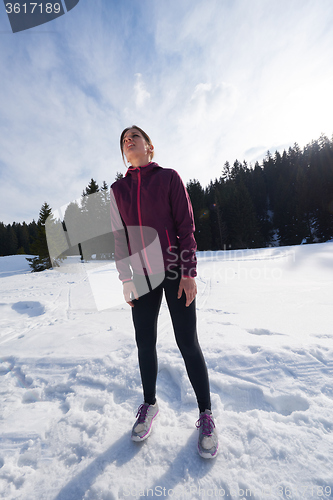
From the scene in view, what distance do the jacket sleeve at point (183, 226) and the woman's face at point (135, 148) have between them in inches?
11.7

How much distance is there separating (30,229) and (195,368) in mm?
63103

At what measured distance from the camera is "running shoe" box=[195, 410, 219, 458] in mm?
1242

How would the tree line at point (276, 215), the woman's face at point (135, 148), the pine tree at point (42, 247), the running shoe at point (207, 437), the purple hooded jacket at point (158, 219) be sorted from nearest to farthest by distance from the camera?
the running shoe at point (207, 437) < the purple hooded jacket at point (158, 219) < the woman's face at point (135, 148) < the pine tree at point (42, 247) < the tree line at point (276, 215)

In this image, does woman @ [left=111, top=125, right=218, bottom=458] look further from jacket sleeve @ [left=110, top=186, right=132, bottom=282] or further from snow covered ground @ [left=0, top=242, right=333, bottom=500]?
Answer: snow covered ground @ [left=0, top=242, right=333, bottom=500]

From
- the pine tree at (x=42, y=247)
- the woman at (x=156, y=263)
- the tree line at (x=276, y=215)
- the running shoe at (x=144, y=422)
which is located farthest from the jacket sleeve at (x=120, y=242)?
the tree line at (x=276, y=215)

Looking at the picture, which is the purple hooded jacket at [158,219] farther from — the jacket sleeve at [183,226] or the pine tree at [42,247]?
the pine tree at [42,247]

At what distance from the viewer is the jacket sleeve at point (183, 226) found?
1341 millimetres

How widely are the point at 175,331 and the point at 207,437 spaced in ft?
2.28

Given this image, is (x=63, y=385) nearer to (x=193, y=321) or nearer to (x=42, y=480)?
(x=42, y=480)

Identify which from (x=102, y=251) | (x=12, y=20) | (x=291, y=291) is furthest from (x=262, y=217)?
(x=12, y=20)

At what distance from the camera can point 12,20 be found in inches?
120

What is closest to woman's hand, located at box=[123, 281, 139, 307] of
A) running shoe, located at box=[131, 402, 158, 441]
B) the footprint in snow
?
running shoe, located at box=[131, 402, 158, 441]

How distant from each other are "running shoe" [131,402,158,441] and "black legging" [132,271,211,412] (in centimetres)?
20

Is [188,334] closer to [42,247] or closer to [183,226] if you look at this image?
[183,226]
